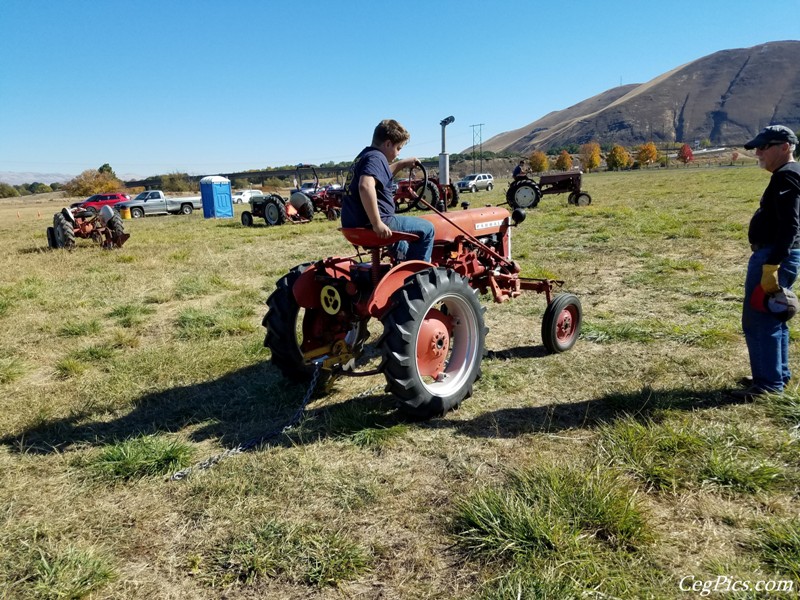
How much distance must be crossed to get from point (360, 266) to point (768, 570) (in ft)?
9.45

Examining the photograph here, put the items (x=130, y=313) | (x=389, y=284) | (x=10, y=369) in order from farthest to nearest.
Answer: (x=130, y=313), (x=10, y=369), (x=389, y=284)

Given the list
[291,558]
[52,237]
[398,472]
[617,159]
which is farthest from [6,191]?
[617,159]

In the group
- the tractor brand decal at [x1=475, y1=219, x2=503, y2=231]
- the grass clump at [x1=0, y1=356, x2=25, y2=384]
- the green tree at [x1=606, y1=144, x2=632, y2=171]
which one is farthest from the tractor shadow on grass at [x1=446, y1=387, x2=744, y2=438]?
the green tree at [x1=606, y1=144, x2=632, y2=171]

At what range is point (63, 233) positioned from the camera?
12164mm

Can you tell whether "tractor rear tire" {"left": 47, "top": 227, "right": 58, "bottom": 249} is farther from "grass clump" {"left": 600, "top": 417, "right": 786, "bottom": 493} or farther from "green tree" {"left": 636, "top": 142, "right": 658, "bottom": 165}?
"green tree" {"left": 636, "top": 142, "right": 658, "bottom": 165}

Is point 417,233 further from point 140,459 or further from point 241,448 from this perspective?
point 140,459

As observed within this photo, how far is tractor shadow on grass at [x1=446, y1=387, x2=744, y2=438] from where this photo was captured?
11.1 feet

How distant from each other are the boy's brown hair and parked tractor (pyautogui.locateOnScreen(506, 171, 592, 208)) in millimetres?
13993

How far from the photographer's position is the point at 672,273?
752 centimetres

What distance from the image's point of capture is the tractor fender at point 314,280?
3.90m

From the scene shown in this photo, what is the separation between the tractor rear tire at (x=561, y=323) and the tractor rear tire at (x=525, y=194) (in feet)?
44.0

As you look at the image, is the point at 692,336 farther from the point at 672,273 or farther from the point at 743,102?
the point at 743,102

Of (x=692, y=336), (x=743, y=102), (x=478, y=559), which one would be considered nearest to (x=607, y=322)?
(x=692, y=336)

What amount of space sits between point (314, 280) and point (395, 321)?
91 cm
